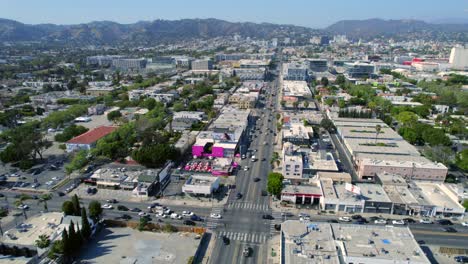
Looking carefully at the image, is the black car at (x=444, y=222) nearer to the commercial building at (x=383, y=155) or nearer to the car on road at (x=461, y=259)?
the car on road at (x=461, y=259)

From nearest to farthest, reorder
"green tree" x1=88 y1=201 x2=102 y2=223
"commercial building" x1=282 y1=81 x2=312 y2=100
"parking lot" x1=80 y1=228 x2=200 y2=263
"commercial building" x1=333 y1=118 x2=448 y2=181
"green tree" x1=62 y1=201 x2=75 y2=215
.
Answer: "parking lot" x1=80 y1=228 x2=200 y2=263 < "green tree" x1=62 y1=201 x2=75 y2=215 < "green tree" x1=88 y1=201 x2=102 y2=223 < "commercial building" x1=333 y1=118 x2=448 y2=181 < "commercial building" x1=282 y1=81 x2=312 y2=100

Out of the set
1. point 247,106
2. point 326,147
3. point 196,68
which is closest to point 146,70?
point 196,68

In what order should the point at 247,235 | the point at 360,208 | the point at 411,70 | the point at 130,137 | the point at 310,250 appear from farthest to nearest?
the point at 411,70, the point at 130,137, the point at 360,208, the point at 247,235, the point at 310,250

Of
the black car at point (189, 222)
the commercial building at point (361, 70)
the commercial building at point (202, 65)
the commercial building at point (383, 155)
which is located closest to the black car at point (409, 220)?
the commercial building at point (383, 155)

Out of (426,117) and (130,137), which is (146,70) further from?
(426,117)

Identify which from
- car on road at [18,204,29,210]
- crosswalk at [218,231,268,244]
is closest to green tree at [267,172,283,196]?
crosswalk at [218,231,268,244]

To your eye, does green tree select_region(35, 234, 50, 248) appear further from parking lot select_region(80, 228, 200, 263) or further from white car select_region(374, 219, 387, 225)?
white car select_region(374, 219, 387, 225)
